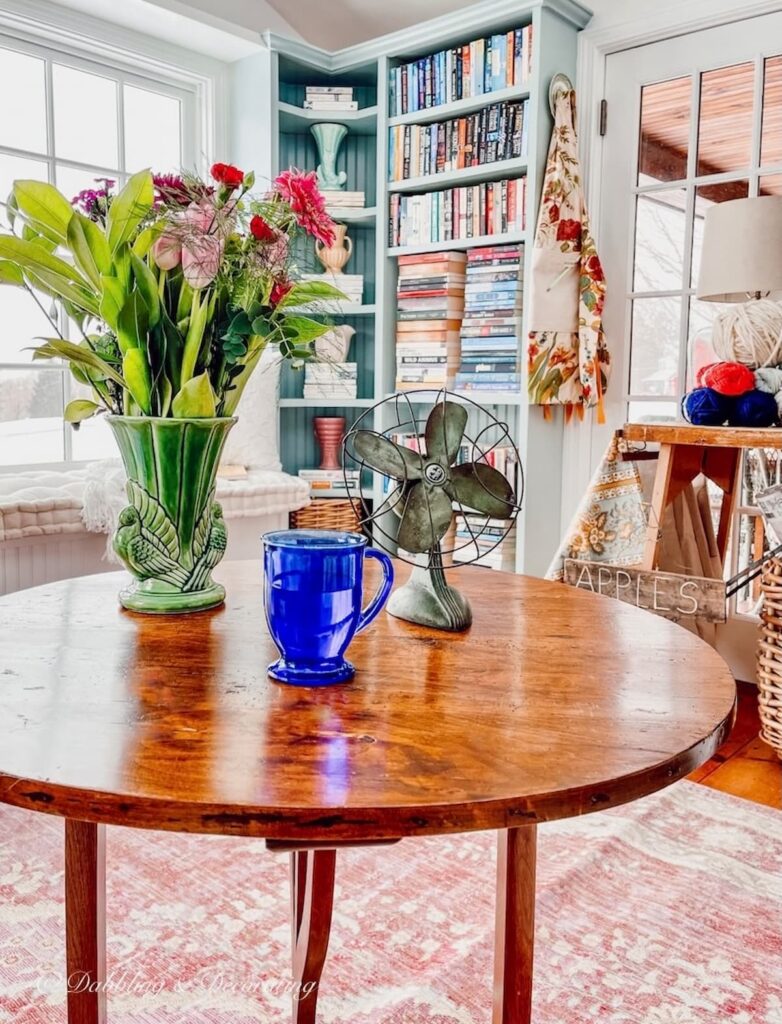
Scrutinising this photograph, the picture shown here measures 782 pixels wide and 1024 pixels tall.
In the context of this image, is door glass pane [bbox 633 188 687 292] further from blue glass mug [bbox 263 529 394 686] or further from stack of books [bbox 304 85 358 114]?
blue glass mug [bbox 263 529 394 686]

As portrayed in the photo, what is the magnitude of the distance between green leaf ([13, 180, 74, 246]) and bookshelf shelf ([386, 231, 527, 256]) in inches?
79.7

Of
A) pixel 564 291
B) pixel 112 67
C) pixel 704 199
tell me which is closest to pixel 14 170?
pixel 112 67

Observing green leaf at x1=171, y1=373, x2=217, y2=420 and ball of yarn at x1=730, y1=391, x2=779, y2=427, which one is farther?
ball of yarn at x1=730, y1=391, x2=779, y2=427

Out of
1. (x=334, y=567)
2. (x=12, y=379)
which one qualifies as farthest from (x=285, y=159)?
(x=334, y=567)

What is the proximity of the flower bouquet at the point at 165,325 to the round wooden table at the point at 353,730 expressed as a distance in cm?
9

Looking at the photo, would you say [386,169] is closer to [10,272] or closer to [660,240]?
[660,240]

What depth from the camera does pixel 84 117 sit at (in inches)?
122

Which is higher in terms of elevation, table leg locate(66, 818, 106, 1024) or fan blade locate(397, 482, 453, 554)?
fan blade locate(397, 482, 453, 554)

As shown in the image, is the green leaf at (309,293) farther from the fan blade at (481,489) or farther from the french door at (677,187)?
the french door at (677,187)

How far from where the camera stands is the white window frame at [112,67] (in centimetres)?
287


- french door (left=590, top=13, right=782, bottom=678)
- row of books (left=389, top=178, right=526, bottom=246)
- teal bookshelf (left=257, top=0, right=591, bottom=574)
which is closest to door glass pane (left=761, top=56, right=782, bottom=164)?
french door (left=590, top=13, right=782, bottom=678)

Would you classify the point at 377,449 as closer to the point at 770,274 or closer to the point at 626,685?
the point at 626,685

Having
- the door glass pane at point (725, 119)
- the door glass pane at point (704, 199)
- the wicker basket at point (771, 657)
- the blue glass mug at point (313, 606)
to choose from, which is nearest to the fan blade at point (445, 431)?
the blue glass mug at point (313, 606)

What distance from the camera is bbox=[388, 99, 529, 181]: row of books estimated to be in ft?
9.55
